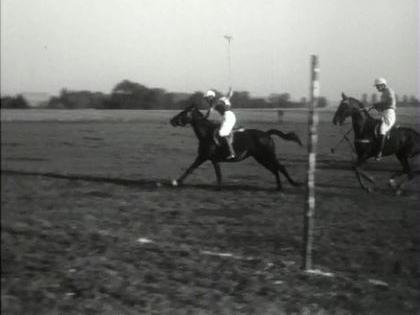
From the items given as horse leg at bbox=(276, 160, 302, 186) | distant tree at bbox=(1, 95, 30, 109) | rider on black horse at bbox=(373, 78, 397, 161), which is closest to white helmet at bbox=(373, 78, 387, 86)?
rider on black horse at bbox=(373, 78, 397, 161)

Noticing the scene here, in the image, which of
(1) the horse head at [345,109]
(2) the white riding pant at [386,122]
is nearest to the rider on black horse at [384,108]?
(2) the white riding pant at [386,122]

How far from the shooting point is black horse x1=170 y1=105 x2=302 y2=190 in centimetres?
734

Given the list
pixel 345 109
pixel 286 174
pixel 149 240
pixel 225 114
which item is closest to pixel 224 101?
pixel 225 114

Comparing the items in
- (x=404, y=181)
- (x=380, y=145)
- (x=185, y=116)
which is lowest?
(x=404, y=181)

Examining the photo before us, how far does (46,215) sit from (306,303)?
2232 millimetres

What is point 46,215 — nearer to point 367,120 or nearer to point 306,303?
point 306,303

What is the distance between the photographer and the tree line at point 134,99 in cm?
461

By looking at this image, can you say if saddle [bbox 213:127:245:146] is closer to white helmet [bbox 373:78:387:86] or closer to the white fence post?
white helmet [bbox 373:78:387:86]

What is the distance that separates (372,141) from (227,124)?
2550mm

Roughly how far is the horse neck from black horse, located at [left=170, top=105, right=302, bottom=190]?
139 cm

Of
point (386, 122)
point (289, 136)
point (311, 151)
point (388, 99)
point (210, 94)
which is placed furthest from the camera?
point (386, 122)

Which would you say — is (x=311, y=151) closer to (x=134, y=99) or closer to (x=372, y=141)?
(x=134, y=99)

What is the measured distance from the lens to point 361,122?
8633 millimetres

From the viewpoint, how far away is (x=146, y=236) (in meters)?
5.32
